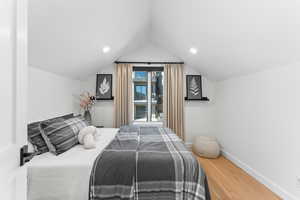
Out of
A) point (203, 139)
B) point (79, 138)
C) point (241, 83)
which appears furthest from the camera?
point (203, 139)

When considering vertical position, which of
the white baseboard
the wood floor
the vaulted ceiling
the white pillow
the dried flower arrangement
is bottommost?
the wood floor

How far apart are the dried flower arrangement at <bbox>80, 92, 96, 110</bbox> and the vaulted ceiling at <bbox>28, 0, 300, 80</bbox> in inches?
28.1

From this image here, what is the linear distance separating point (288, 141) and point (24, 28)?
2.78 meters

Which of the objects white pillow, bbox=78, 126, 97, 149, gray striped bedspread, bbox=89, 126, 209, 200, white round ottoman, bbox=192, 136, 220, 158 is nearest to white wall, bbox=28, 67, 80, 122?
white pillow, bbox=78, 126, 97, 149

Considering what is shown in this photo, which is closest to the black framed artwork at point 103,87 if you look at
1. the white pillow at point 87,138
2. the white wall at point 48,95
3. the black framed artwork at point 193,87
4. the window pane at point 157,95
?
the white wall at point 48,95

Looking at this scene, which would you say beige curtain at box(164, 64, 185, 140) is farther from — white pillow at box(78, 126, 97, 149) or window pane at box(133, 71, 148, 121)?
white pillow at box(78, 126, 97, 149)

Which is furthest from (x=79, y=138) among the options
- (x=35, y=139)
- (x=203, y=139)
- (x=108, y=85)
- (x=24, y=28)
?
(x=203, y=139)

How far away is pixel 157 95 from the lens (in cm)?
420

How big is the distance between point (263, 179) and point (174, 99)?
2253 millimetres

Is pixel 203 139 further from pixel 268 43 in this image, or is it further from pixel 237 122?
pixel 268 43

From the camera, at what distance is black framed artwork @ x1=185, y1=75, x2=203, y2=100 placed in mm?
3924

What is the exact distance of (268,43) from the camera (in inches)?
72.9

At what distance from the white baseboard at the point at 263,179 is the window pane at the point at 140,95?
7.38 feet

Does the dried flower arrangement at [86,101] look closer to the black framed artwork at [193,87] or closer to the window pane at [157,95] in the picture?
the window pane at [157,95]
